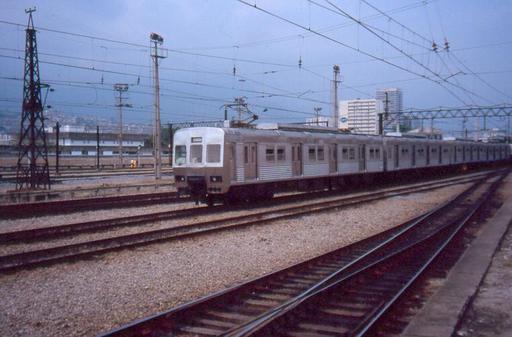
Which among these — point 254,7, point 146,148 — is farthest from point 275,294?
point 146,148

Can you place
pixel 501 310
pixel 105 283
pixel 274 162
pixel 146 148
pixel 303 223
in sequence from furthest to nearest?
pixel 146 148, pixel 274 162, pixel 303 223, pixel 105 283, pixel 501 310

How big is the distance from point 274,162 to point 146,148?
106 meters

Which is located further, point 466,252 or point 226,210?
point 226,210

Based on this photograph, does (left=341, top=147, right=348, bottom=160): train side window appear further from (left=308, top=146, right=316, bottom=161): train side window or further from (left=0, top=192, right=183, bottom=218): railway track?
(left=0, top=192, right=183, bottom=218): railway track

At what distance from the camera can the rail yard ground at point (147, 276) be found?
6.49 metres

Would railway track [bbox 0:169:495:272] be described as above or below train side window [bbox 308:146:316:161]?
below

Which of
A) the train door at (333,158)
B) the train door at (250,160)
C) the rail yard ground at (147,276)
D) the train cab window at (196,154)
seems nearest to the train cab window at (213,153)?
the train cab window at (196,154)

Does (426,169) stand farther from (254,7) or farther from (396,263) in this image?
(396,263)

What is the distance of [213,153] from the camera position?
59.2 feet

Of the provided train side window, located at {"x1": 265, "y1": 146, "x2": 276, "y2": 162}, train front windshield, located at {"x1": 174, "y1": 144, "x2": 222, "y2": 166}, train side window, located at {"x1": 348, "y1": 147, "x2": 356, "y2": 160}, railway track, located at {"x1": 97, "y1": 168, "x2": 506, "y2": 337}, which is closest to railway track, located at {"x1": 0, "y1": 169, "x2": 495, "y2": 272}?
train front windshield, located at {"x1": 174, "y1": 144, "x2": 222, "y2": 166}

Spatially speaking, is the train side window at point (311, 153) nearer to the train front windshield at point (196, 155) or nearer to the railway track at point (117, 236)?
the railway track at point (117, 236)

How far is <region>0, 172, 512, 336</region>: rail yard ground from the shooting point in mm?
6492

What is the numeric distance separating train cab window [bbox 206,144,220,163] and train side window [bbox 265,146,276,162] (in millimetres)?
2457

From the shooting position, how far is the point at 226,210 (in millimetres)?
17844
